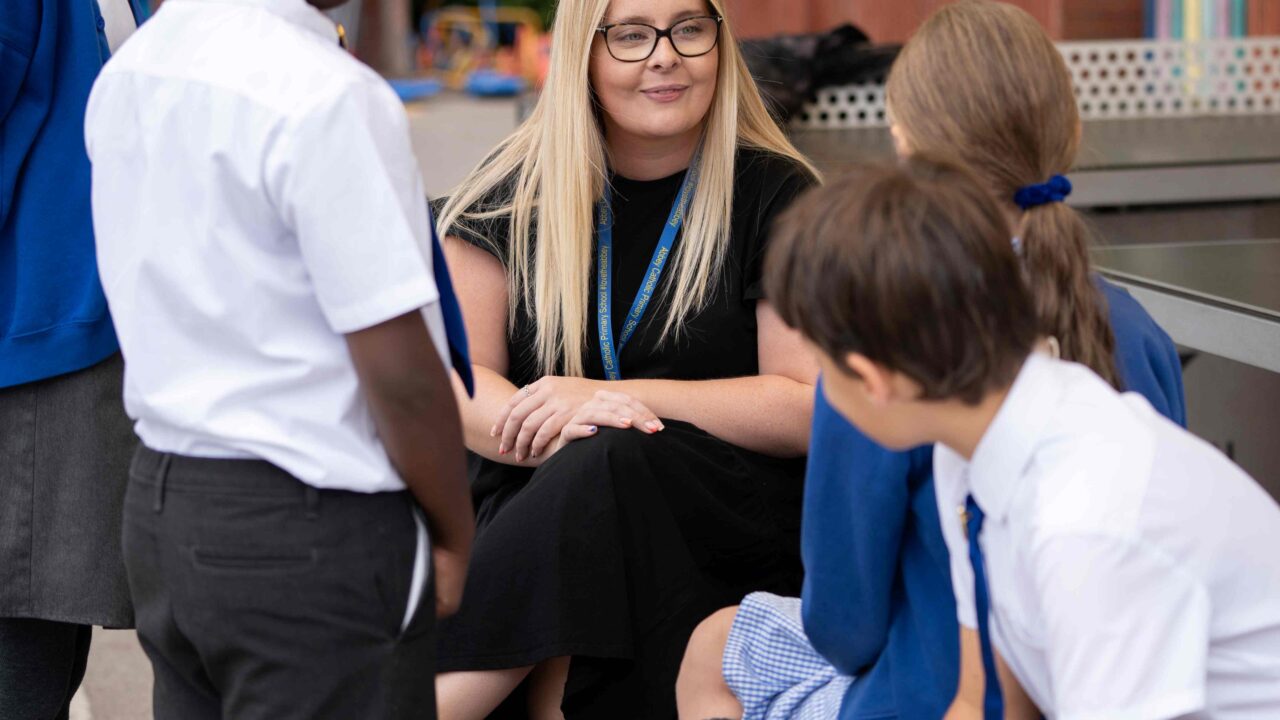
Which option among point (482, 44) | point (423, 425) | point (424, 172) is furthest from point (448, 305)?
point (482, 44)

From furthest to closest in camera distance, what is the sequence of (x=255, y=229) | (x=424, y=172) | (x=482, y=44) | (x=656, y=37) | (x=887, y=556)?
(x=482, y=44)
(x=424, y=172)
(x=656, y=37)
(x=887, y=556)
(x=255, y=229)

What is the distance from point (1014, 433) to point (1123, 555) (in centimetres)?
13

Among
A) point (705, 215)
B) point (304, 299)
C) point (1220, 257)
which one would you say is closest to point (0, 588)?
point (304, 299)

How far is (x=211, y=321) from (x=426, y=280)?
18cm

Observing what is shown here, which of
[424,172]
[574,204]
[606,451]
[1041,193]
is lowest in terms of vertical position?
[424,172]

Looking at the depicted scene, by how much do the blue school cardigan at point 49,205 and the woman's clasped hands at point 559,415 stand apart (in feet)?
1.75

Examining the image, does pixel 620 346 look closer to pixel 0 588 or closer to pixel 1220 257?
pixel 0 588

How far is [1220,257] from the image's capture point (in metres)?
2.27

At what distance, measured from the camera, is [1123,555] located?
96 cm

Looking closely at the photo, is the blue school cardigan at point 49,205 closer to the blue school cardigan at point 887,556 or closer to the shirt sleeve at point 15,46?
the shirt sleeve at point 15,46

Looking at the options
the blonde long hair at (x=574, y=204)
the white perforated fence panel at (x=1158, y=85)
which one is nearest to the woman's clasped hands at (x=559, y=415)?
the blonde long hair at (x=574, y=204)

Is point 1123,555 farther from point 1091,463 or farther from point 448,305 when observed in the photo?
point 448,305

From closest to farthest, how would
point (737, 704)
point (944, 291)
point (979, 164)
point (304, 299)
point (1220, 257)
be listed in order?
point (944, 291) < point (304, 299) < point (979, 164) < point (737, 704) < point (1220, 257)

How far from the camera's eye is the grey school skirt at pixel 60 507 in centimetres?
156
